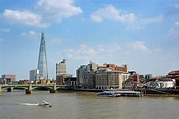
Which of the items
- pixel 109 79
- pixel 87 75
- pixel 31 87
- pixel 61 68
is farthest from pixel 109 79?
pixel 61 68

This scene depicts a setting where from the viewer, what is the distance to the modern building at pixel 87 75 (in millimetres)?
104338

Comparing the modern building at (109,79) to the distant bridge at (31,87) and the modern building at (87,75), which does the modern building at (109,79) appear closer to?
the modern building at (87,75)

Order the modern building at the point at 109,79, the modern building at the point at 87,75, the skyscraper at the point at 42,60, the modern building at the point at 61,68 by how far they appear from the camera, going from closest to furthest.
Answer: the modern building at the point at 109,79, the modern building at the point at 87,75, the skyscraper at the point at 42,60, the modern building at the point at 61,68

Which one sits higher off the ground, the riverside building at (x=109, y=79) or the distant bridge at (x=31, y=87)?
the riverside building at (x=109, y=79)

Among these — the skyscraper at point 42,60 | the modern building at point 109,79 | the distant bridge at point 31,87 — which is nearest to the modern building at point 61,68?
the skyscraper at point 42,60

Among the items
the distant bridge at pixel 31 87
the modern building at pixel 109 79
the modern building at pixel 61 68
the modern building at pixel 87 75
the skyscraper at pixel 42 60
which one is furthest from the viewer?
the modern building at pixel 61 68

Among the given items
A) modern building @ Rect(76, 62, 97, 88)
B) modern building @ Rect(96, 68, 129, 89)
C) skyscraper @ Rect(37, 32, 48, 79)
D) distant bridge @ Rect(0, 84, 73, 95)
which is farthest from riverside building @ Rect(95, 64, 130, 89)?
skyscraper @ Rect(37, 32, 48, 79)

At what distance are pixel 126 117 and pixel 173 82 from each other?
2087 inches

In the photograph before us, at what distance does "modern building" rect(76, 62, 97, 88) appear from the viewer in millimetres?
104338

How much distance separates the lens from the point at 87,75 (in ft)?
353

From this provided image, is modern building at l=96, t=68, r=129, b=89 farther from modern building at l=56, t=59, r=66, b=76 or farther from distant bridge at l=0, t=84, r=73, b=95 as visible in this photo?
modern building at l=56, t=59, r=66, b=76

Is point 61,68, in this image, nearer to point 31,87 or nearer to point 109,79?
point 109,79

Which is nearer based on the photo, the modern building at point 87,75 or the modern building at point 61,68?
the modern building at point 87,75

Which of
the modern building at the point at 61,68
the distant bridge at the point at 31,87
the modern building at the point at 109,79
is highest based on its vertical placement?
the modern building at the point at 61,68
